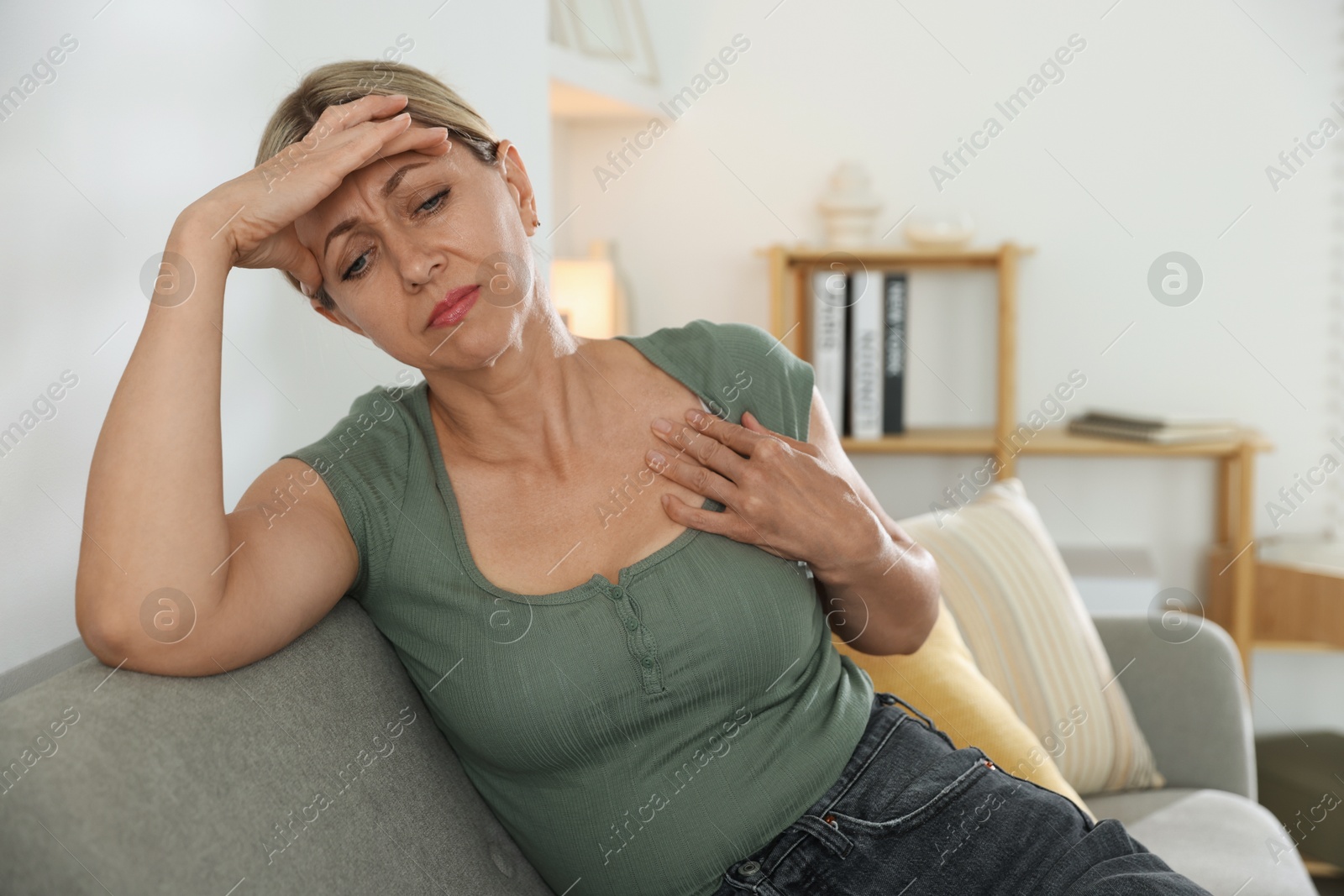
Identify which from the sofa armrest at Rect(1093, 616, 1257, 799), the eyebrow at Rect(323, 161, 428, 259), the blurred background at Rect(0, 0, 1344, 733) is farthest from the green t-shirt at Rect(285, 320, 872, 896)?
the blurred background at Rect(0, 0, 1344, 733)

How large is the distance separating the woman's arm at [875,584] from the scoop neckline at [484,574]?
0.16 m

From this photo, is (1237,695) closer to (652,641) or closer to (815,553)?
(815,553)

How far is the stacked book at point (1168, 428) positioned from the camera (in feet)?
8.48

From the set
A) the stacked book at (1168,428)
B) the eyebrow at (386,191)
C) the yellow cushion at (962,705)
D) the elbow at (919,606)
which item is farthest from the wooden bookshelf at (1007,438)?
the eyebrow at (386,191)

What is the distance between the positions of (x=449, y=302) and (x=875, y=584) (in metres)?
0.55

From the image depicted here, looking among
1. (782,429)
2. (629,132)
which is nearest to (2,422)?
(782,429)

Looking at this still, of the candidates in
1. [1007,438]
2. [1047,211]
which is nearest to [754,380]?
[1007,438]

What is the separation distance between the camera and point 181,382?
885 mm

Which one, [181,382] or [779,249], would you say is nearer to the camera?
Result: [181,382]

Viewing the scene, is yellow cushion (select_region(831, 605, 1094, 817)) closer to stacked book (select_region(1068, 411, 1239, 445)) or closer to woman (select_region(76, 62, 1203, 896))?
woman (select_region(76, 62, 1203, 896))

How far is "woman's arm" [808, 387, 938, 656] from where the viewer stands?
44.8 inches

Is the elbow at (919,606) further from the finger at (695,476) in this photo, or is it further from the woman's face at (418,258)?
the woman's face at (418,258)

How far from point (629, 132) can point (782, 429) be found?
1.93 m

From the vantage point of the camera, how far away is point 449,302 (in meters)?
1.01
